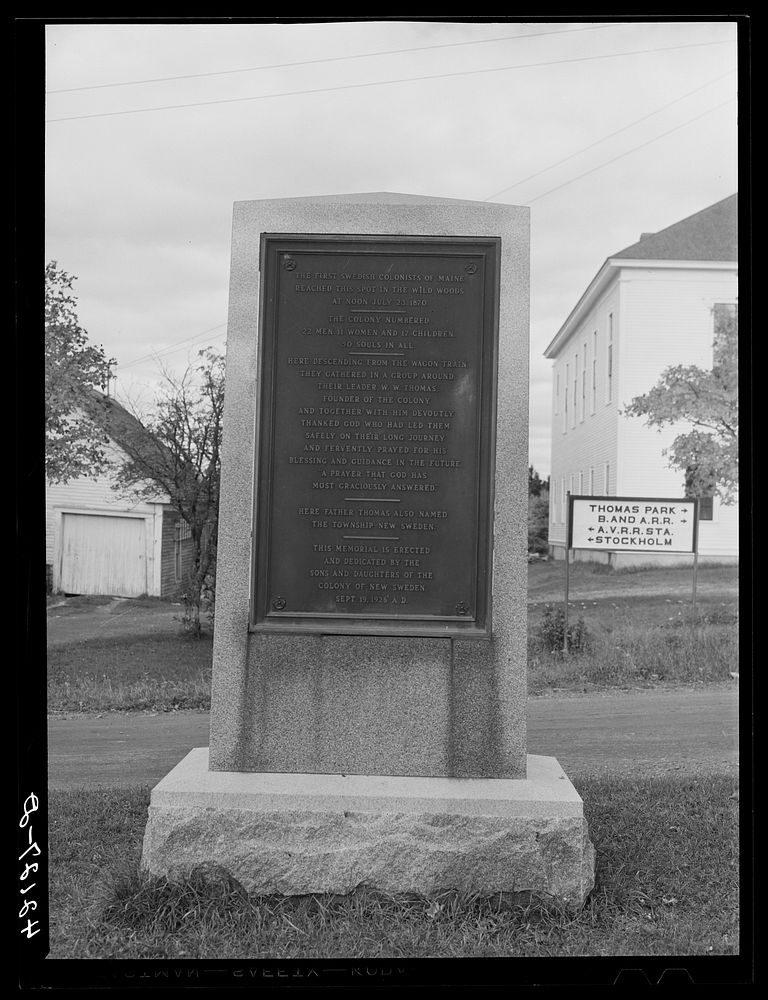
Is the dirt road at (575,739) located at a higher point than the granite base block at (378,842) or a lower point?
lower

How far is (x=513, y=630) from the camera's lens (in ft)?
15.1

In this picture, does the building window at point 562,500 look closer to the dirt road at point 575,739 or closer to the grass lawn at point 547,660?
the grass lawn at point 547,660

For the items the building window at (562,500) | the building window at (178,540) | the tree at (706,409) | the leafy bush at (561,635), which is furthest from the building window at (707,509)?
the building window at (178,540)

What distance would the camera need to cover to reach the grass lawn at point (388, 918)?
3963 millimetres

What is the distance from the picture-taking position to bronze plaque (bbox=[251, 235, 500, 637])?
4.67 m

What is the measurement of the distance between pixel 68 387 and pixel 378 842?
32.8 feet

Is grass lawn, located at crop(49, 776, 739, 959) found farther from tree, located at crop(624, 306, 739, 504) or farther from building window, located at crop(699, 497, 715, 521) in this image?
building window, located at crop(699, 497, 715, 521)

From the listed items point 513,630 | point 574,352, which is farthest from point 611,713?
point 574,352

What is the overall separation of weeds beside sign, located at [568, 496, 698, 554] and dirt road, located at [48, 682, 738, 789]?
131 inches

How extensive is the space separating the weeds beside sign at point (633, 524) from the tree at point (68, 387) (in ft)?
23.2

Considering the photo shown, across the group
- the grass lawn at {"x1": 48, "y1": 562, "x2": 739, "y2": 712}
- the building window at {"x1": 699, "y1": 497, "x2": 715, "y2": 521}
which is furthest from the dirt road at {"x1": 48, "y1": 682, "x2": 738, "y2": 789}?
the building window at {"x1": 699, "y1": 497, "x2": 715, "y2": 521}

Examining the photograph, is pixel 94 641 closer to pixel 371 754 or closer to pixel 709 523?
pixel 371 754

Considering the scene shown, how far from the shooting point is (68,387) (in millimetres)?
12750

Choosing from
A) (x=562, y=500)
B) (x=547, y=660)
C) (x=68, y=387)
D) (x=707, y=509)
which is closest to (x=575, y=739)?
(x=547, y=660)
